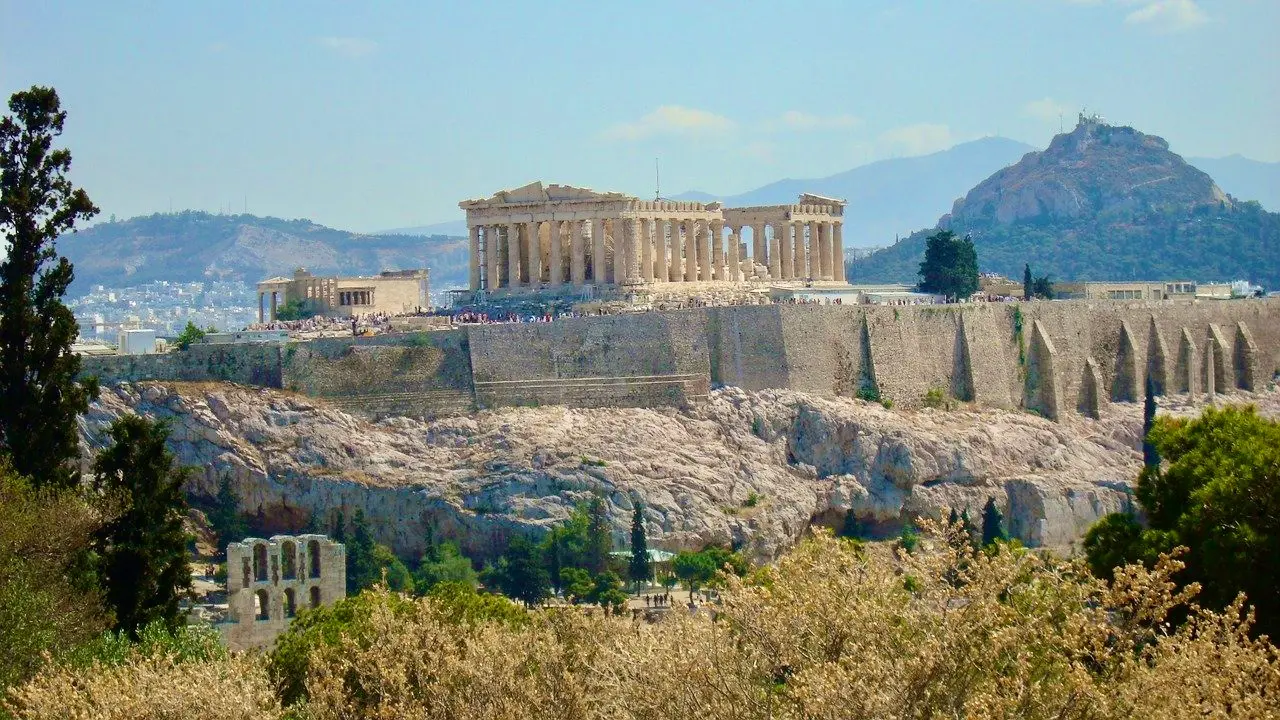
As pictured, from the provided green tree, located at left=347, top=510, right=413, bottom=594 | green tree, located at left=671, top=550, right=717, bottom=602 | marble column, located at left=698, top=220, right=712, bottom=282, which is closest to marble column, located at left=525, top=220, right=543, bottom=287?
marble column, located at left=698, top=220, right=712, bottom=282

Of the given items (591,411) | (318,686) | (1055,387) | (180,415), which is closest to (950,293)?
(1055,387)

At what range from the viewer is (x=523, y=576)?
218 feet

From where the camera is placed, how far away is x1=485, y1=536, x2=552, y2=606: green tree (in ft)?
217

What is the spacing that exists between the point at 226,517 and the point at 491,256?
1813 centimetres

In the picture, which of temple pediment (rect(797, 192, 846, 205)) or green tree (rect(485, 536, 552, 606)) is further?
temple pediment (rect(797, 192, 846, 205))

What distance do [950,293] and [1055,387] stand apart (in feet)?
20.8

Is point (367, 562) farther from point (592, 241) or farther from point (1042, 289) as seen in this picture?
point (1042, 289)

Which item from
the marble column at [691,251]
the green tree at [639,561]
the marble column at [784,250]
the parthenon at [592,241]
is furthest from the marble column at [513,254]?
the green tree at [639,561]

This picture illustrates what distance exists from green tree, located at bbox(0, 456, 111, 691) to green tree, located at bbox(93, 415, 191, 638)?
884mm

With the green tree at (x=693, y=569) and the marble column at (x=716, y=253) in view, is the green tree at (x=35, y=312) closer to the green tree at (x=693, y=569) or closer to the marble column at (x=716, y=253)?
the green tree at (x=693, y=569)

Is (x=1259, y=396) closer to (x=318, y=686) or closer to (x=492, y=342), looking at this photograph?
(x=492, y=342)

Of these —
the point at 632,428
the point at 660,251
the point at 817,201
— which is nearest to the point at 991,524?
the point at 632,428

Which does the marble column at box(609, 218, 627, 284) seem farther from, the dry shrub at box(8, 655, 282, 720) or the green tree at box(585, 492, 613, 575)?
the dry shrub at box(8, 655, 282, 720)

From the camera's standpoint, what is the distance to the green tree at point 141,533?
48.3 metres
